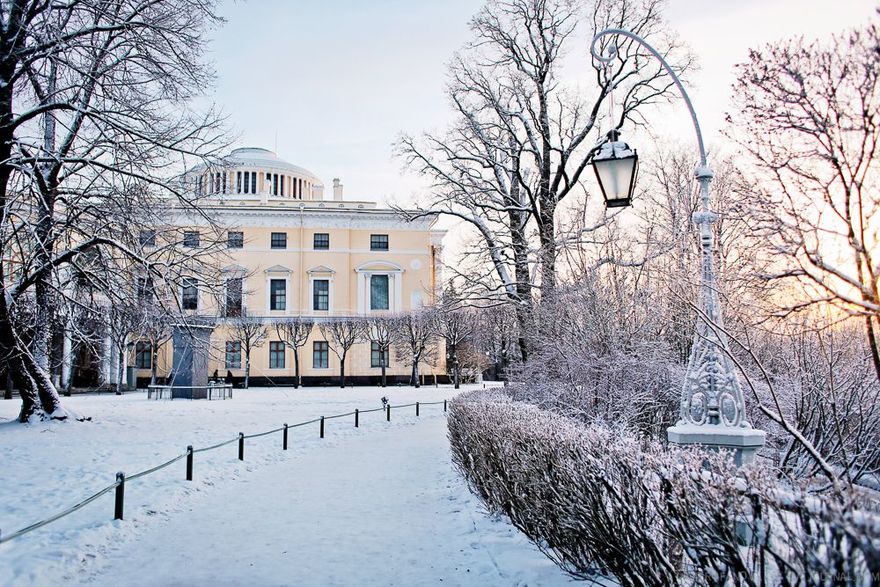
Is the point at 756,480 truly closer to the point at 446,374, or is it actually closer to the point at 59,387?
the point at 59,387

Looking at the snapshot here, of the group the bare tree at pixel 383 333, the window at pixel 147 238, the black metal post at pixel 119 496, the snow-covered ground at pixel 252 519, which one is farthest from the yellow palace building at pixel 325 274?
the black metal post at pixel 119 496

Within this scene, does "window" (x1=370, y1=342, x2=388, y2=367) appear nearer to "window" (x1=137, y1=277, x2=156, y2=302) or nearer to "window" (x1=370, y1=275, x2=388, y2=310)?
"window" (x1=370, y1=275, x2=388, y2=310)

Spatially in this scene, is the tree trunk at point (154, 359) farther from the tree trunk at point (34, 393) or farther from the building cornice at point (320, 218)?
the tree trunk at point (34, 393)

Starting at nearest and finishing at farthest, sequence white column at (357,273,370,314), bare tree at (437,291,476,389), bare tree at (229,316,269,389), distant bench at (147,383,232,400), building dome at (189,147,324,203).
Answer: distant bench at (147,383,232,400)
bare tree at (437,291,476,389)
bare tree at (229,316,269,389)
white column at (357,273,370,314)
building dome at (189,147,324,203)

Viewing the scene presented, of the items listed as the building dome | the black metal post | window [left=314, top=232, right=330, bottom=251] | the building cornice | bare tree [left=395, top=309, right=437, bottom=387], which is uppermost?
the building dome

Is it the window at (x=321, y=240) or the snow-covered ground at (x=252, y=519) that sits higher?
the window at (x=321, y=240)

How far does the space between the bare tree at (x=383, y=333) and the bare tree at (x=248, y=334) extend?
316 inches

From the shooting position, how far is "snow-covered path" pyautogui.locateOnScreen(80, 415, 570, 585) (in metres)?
6.10

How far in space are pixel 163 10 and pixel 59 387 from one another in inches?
1294

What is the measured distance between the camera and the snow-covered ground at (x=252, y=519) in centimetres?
622

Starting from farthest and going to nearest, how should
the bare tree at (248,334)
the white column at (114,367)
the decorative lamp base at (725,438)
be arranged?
the bare tree at (248,334)
the white column at (114,367)
the decorative lamp base at (725,438)

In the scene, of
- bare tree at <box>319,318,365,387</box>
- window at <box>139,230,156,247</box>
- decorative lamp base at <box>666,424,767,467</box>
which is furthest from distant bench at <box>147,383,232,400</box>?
decorative lamp base at <box>666,424,767,467</box>

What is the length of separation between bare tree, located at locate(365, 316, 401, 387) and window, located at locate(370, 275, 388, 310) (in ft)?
12.2

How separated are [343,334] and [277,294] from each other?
7.65 metres
